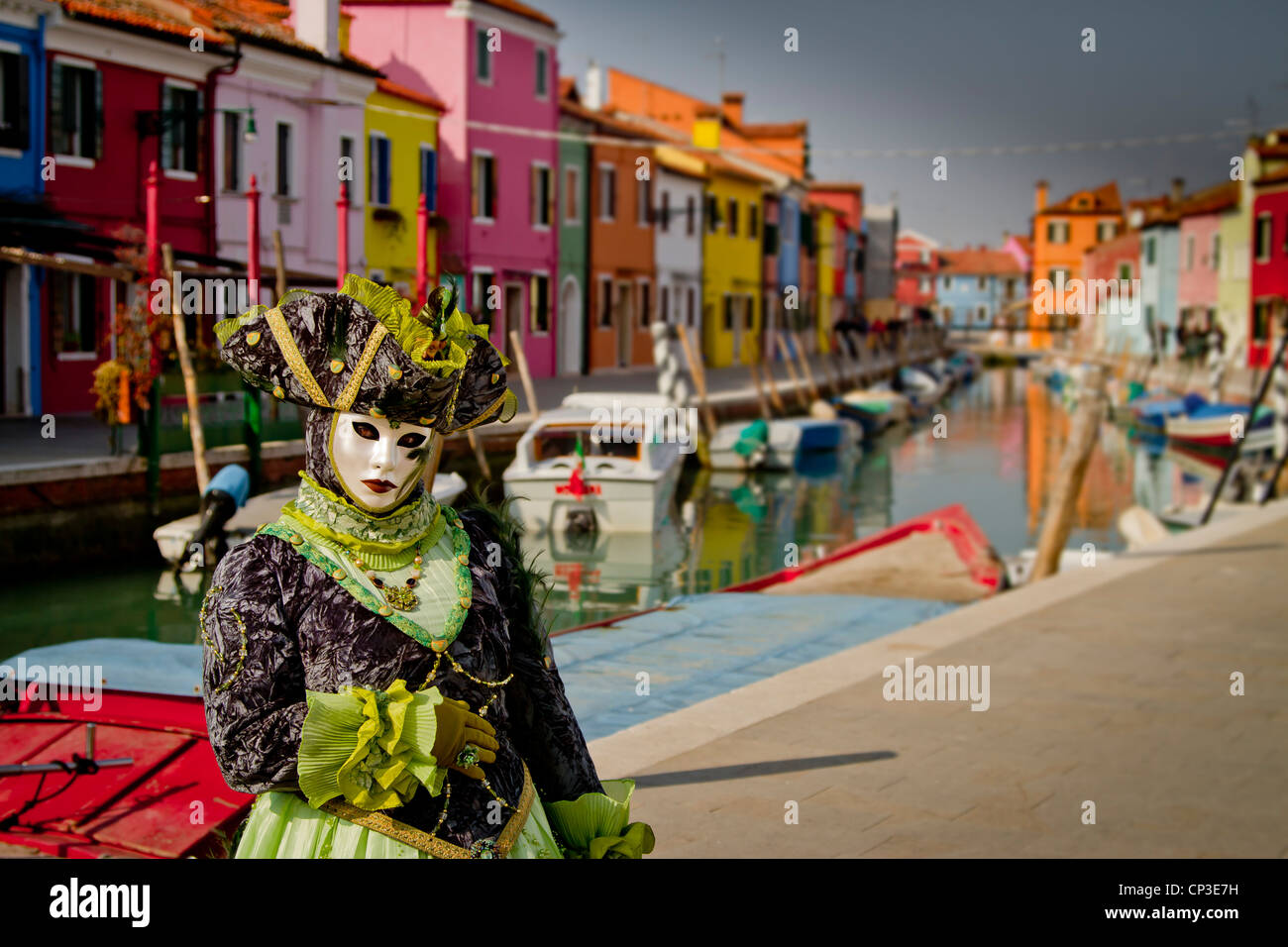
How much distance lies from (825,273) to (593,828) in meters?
61.4

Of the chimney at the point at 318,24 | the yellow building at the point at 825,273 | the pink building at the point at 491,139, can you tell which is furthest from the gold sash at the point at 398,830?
the yellow building at the point at 825,273

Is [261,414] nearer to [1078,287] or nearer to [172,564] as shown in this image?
[172,564]

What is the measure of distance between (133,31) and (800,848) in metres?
18.2

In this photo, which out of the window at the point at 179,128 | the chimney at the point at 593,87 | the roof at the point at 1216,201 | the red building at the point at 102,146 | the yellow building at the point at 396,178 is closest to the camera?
the red building at the point at 102,146

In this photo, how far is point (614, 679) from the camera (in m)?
7.09

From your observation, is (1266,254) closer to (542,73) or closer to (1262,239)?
(1262,239)

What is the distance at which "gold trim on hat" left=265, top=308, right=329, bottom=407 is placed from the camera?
2.78 metres

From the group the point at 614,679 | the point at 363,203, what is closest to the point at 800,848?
the point at 614,679

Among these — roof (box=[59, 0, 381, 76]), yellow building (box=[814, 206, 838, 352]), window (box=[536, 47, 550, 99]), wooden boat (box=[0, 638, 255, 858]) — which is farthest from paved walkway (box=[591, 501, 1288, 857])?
yellow building (box=[814, 206, 838, 352])

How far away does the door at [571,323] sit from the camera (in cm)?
3484

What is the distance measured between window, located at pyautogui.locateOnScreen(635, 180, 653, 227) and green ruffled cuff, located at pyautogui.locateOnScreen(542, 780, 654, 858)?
36224 mm

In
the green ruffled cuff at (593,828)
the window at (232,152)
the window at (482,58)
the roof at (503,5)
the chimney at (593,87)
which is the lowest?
the green ruffled cuff at (593,828)

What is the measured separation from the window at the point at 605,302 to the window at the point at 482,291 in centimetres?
575

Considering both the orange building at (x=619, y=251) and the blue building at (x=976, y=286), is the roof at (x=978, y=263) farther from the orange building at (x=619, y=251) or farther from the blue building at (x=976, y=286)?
the orange building at (x=619, y=251)
